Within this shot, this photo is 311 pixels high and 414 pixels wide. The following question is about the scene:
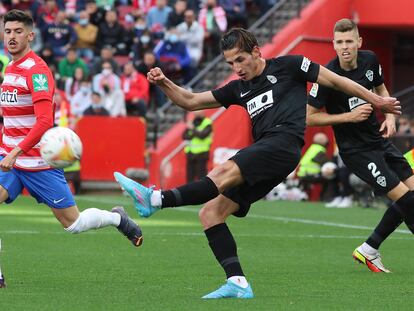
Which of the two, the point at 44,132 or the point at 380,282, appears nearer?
the point at 44,132

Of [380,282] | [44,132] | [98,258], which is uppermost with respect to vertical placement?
[44,132]

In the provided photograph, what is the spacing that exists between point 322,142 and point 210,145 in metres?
2.68

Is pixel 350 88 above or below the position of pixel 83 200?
above

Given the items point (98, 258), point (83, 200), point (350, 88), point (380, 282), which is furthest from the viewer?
point (83, 200)

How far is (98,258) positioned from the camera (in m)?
12.7

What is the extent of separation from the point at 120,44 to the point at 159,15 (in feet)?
3.91

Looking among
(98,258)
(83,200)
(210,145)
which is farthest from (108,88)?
(98,258)

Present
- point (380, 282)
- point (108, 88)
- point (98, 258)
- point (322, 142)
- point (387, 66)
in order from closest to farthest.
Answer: point (380, 282) → point (98, 258) → point (322, 142) → point (108, 88) → point (387, 66)

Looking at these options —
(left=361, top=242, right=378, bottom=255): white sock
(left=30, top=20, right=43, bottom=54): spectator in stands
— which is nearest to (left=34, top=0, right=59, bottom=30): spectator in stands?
(left=30, top=20, right=43, bottom=54): spectator in stands

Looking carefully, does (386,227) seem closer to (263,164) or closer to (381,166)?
(381,166)

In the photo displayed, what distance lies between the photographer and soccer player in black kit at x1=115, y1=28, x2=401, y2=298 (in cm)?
898

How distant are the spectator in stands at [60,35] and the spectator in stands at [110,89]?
5.18 feet

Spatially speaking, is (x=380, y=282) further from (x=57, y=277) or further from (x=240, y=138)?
(x=240, y=138)

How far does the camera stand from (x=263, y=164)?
356 inches
